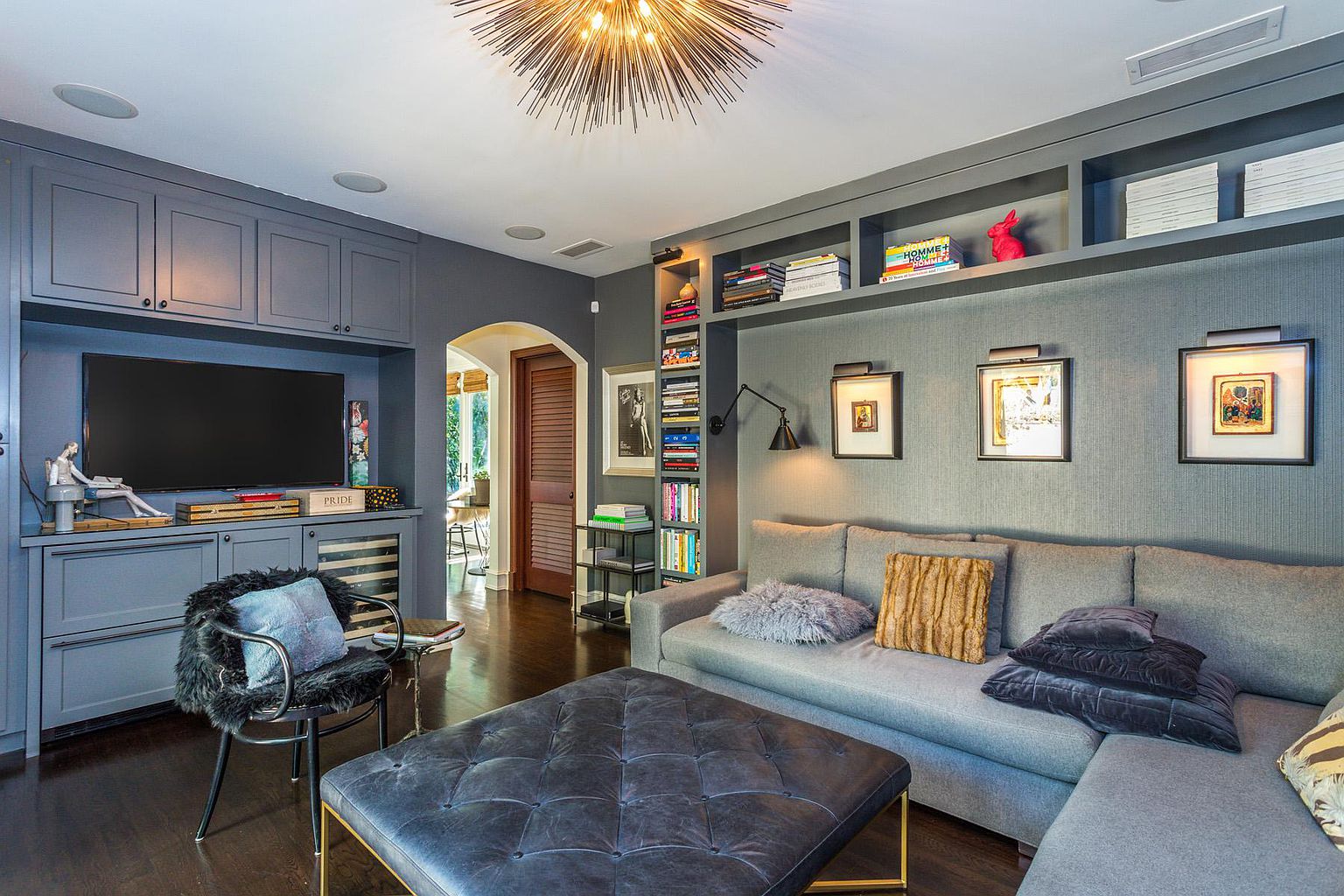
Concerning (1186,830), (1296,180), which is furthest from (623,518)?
(1296,180)

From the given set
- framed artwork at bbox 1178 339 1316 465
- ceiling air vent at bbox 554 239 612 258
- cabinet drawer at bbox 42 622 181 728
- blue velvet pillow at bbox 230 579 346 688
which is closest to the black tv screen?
cabinet drawer at bbox 42 622 181 728

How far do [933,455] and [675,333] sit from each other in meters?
1.72

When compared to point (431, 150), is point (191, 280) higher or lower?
lower

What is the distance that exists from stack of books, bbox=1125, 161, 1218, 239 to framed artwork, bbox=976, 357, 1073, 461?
0.60 metres

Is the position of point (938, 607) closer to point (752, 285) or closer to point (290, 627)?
point (752, 285)

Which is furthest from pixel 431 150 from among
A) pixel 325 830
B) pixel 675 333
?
pixel 325 830

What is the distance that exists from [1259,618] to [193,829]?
3585mm

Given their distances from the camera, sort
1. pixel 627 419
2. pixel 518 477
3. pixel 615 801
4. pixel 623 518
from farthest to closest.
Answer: pixel 518 477, pixel 627 419, pixel 623 518, pixel 615 801

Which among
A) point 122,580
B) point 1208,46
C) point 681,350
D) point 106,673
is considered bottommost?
point 106,673

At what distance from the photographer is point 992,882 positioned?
1.94 meters

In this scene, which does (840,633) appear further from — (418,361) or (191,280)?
(191,280)

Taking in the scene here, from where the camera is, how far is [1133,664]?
2025mm

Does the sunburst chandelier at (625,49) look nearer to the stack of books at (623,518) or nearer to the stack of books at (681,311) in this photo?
the stack of books at (681,311)

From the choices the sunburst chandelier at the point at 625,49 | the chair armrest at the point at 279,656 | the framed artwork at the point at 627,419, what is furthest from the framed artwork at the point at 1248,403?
the chair armrest at the point at 279,656
